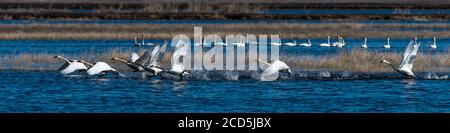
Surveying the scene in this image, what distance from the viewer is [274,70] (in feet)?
75.4

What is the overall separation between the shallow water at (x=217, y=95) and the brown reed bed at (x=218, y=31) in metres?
17.5

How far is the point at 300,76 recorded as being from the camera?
24.2m

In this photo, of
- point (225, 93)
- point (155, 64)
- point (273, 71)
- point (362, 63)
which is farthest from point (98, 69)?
point (362, 63)

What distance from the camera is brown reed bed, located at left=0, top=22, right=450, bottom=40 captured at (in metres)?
42.2

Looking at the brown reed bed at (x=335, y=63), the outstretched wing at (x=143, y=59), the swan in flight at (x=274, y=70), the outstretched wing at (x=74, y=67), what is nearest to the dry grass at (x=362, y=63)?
the brown reed bed at (x=335, y=63)

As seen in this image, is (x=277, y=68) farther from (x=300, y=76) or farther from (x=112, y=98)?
(x=112, y=98)

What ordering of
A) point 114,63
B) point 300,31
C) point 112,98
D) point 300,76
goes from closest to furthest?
point 112,98, point 300,76, point 114,63, point 300,31

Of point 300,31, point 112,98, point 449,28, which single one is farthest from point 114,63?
point 449,28

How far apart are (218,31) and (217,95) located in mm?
24770

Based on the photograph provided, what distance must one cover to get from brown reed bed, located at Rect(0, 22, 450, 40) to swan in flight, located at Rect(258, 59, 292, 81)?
17717mm

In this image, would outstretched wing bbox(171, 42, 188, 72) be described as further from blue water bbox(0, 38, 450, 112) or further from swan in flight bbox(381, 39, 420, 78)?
swan in flight bbox(381, 39, 420, 78)

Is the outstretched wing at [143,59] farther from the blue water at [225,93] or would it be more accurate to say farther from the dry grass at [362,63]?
the dry grass at [362,63]

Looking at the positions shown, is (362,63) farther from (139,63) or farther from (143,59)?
(139,63)
